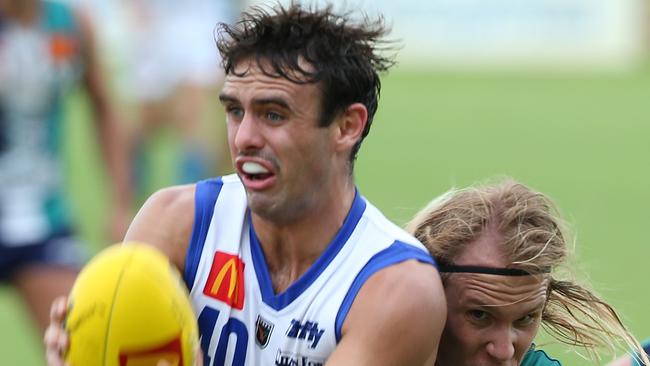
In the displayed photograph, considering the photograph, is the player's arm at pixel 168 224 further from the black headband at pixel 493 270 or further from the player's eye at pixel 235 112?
the black headband at pixel 493 270

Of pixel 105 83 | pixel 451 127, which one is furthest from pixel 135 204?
pixel 451 127

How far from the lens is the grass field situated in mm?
10219

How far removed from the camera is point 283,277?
419 cm

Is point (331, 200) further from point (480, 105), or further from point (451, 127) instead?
point (480, 105)

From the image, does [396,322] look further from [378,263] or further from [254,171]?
[254,171]

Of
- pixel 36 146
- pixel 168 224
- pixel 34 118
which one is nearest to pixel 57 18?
pixel 34 118

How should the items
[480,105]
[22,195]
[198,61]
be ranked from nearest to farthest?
[22,195] → [198,61] → [480,105]

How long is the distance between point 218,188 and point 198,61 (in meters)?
8.13

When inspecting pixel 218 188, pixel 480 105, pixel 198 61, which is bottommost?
pixel 480 105

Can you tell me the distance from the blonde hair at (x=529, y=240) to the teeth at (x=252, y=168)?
0.64 metres

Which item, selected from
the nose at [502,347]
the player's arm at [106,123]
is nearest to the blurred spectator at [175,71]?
the player's arm at [106,123]

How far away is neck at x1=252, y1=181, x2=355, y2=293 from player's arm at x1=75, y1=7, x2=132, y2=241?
3082 millimetres

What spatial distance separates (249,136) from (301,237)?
1.27 ft

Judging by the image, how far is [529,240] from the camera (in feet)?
13.9
